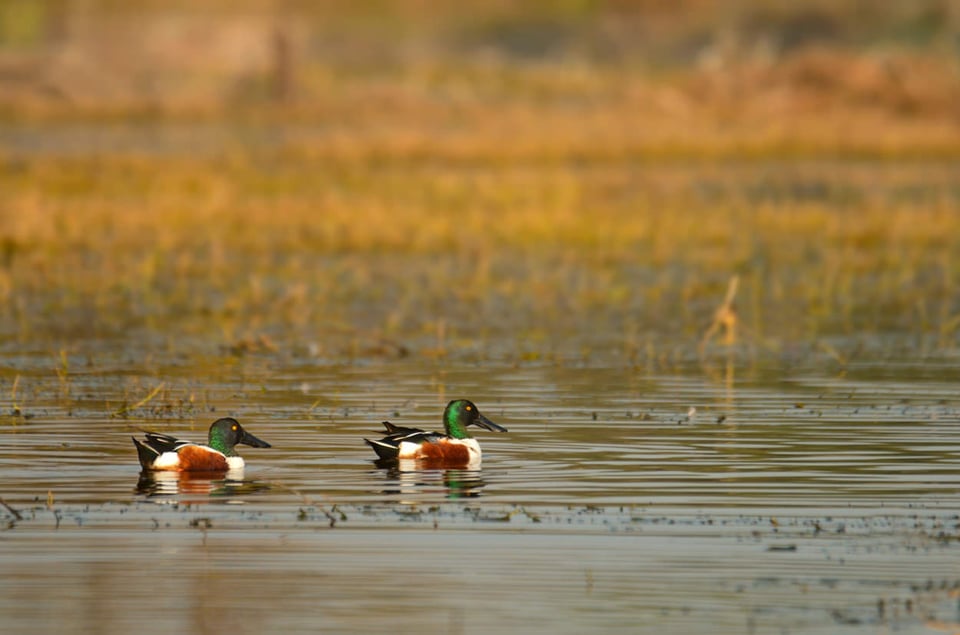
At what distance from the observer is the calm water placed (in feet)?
31.6

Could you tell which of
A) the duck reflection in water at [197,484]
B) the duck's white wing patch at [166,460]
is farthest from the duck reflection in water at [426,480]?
the duck's white wing patch at [166,460]

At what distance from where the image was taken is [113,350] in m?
20.3

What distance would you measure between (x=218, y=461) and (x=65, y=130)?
36289 mm

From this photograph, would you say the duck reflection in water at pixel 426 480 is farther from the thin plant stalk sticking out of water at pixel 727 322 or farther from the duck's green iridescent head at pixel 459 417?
the thin plant stalk sticking out of water at pixel 727 322

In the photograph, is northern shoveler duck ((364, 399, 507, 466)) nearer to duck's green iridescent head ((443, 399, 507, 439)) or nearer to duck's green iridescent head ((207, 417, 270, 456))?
duck's green iridescent head ((443, 399, 507, 439))

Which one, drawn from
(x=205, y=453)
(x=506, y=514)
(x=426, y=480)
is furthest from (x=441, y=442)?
(x=506, y=514)

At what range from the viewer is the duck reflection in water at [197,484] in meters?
12.9

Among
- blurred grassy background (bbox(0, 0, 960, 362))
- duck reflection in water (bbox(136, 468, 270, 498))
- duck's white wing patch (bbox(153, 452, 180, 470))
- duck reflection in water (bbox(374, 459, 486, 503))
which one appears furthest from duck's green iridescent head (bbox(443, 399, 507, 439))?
blurred grassy background (bbox(0, 0, 960, 362))

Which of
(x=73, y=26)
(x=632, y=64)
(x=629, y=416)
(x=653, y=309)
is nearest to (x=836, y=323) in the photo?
(x=653, y=309)

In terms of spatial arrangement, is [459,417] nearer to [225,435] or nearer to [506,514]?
[225,435]

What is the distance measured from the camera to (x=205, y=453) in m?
13.7

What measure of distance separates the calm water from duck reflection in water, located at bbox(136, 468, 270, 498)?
0.04 m

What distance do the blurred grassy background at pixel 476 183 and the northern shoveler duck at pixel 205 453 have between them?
6.53 m

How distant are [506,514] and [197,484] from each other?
7.74 ft
